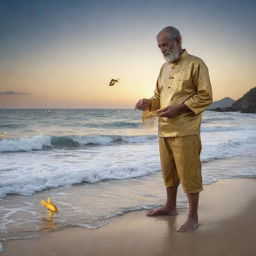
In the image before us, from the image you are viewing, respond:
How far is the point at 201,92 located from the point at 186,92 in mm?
152

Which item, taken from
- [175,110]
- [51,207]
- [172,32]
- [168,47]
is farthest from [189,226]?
[172,32]

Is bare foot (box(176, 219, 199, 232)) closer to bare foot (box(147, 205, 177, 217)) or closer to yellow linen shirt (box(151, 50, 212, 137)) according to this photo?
bare foot (box(147, 205, 177, 217))

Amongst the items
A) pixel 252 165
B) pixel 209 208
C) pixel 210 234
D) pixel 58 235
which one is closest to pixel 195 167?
pixel 210 234

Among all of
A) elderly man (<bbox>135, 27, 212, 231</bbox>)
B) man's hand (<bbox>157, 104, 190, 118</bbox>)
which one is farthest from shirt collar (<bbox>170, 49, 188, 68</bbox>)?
man's hand (<bbox>157, 104, 190, 118</bbox>)

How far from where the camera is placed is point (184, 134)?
10.9ft

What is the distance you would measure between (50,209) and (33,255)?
987mm

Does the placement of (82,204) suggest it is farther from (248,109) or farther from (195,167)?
(248,109)

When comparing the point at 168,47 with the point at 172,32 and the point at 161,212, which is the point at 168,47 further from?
the point at 161,212

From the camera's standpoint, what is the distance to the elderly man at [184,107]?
10.7 feet

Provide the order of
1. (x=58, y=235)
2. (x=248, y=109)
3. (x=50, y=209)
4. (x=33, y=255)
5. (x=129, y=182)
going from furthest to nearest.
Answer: (x=248, y=109) < (x=129, y=182) < (x=50, y=209) < (x=58, y=235) < (x=33, y=255)

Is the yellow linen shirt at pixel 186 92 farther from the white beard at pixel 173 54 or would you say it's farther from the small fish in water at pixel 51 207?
the small fish in water at pixel 51 207

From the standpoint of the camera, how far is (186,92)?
3350mm

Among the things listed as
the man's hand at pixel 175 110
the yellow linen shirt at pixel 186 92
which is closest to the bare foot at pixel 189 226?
the yellow linen shirt at pixel 186 92

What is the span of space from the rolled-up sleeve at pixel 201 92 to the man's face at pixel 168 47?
0.25 meters
